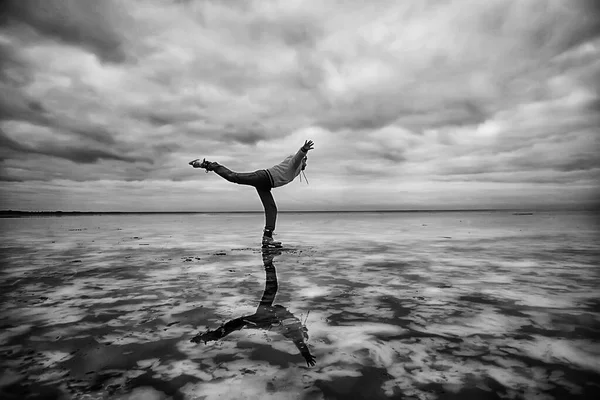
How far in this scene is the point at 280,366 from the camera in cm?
221

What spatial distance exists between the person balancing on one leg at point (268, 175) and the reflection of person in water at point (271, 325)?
16.6 ft

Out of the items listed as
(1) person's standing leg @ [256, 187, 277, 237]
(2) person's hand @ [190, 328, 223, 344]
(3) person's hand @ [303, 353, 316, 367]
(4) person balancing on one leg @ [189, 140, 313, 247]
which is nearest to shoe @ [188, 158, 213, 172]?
(4) person balancing on one leg @ [189, 140, 313, 247]

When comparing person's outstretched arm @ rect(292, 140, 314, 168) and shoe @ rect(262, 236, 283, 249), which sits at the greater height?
person's outstretched arm @ rect(292, 140, 314, 168)

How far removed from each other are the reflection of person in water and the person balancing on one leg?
5056 millimetres

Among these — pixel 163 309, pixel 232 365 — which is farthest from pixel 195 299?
pixel 232 365

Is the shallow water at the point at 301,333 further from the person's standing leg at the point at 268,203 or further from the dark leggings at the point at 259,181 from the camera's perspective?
the person's standing leg at the point at 268,203

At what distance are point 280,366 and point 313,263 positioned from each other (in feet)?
14.3

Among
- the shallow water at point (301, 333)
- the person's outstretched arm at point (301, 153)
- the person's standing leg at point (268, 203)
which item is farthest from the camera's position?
the person's standing leg at point (268, 203)

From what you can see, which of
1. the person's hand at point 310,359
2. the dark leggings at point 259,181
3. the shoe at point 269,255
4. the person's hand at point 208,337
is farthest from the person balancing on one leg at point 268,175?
the person's hand at point 310,359

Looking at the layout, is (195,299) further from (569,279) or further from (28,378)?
(569,279)

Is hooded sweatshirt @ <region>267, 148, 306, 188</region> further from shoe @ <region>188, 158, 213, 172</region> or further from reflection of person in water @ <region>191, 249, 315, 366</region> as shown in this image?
reflection of person in water @ <region>191, 249, 315, 366</region>

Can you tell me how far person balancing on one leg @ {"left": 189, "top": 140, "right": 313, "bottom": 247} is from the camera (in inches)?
326

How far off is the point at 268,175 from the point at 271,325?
5.93 meters

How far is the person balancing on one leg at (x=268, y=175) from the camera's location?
8281 millimetres
